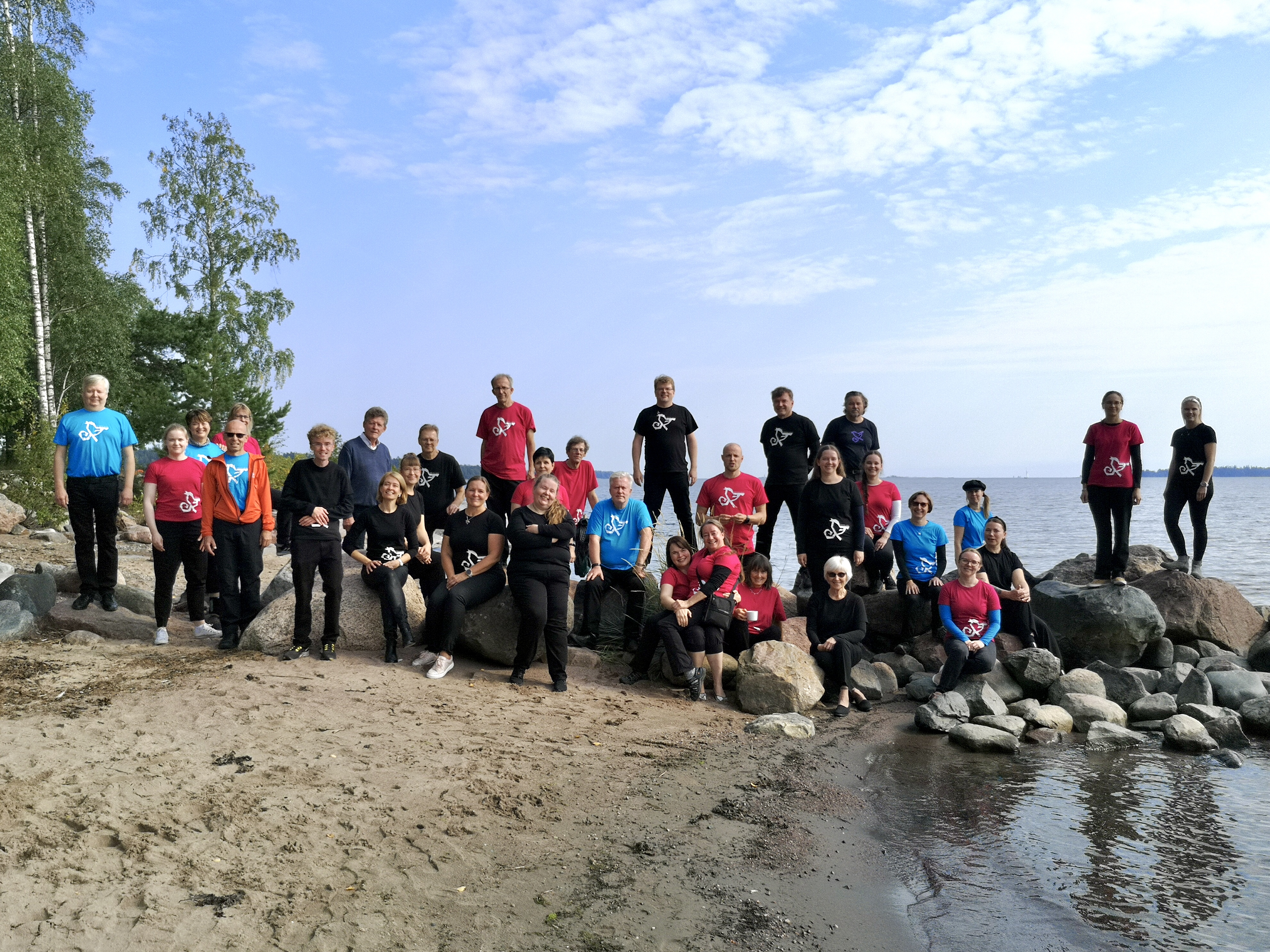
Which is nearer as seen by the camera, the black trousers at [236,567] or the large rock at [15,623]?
the black trousers at [236,567]

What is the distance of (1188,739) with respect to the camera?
745 cm

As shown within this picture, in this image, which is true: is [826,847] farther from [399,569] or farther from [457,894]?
[399,569]

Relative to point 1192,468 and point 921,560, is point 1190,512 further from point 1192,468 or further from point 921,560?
point 921,560

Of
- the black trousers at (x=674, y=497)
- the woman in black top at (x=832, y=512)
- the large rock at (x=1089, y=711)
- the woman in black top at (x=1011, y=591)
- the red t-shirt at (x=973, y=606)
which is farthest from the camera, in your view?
the black trousers at (x=674, y=497)

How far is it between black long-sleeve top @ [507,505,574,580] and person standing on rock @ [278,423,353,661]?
4.64 feet

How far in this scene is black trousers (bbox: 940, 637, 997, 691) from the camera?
328 inches

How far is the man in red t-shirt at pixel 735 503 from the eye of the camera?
913 cm

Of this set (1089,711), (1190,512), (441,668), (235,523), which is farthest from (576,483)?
(1190,512)

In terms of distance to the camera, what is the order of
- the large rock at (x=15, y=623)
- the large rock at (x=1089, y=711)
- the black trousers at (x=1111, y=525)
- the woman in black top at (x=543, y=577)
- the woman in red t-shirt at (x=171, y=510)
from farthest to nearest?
1. the black trousers at (x=1111, y=525)
2. the woman in red t-shirt at (x=171, y=510)
3. the large rock at (x=15, y=623)
4. the large rock at (x=1089, y=711)
5. the woman in black top at (x=543, y=577)

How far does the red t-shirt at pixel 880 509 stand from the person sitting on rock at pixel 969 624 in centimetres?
119

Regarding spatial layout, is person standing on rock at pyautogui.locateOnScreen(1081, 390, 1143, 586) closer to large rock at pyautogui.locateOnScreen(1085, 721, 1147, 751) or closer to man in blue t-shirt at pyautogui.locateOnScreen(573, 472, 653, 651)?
large rock at pyautogui.locateOnScreen(1085, 721, 1147, 751)

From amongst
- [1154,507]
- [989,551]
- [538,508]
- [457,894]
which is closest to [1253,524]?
[1154,507]

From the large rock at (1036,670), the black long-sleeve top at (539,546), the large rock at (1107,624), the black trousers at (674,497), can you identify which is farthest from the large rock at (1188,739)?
the black long-sleeve top at (539,546)

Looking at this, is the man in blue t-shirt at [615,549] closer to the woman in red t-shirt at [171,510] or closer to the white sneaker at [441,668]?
the white sneaker at [441,668]
